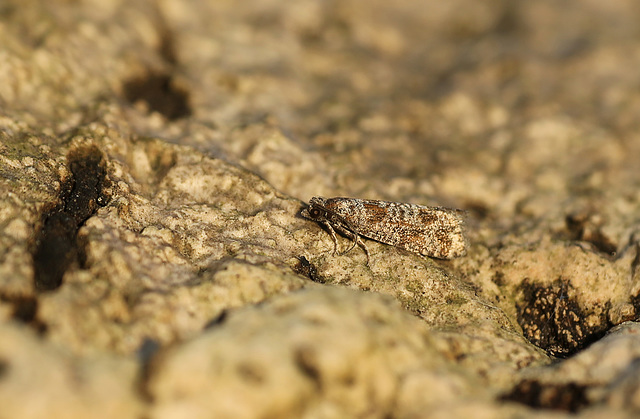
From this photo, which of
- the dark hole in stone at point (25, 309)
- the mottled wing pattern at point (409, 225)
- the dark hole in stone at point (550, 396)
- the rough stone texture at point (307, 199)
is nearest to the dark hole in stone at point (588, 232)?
the rough stone texture at point (307, 199)

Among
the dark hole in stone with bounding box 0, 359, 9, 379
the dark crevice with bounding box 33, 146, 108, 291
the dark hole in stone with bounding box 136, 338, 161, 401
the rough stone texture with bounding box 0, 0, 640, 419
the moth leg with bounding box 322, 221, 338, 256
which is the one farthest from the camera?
the moth leg with bounding box 322, 221, 338, 256

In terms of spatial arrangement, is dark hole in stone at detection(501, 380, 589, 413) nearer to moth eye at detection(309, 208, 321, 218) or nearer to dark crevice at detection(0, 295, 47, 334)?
moth eye at detection(309, 208, 321, 218)

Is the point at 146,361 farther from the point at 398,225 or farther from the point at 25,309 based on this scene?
the point at 398,225

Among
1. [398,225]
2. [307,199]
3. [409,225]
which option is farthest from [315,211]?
[409,225]

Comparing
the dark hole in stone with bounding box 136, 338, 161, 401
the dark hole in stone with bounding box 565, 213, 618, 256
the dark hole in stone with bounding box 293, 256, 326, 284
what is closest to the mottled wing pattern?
the dark hole in stone with bounding box 293, 256, 326, 284

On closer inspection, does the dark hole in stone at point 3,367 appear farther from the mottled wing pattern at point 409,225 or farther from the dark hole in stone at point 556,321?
the dark hole in stone at point 556,321

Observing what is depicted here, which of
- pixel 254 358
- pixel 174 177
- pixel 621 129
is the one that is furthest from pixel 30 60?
pixel 621 129
